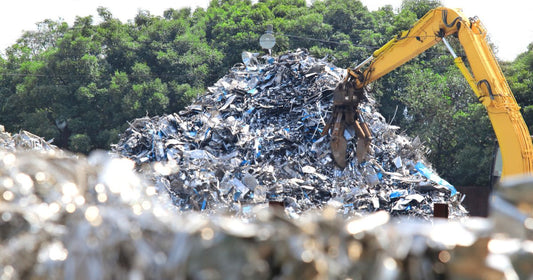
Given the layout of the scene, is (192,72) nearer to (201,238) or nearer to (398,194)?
(398,194)

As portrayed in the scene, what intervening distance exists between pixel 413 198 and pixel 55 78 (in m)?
20.2

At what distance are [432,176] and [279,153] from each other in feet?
10.8

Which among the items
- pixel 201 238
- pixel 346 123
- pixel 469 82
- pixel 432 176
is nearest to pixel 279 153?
pixel 346 123

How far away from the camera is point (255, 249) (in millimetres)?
1800

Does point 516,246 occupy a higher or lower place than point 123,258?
higher

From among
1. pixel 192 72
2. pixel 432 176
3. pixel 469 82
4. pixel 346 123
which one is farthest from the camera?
pixel 192 72

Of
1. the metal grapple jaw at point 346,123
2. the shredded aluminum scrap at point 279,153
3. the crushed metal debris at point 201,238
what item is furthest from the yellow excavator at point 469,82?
the crushed metal debris at point 201,238

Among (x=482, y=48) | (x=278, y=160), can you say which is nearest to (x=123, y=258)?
(x=482, y=48)

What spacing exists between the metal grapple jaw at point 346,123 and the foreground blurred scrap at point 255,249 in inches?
443

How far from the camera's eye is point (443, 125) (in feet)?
73.0

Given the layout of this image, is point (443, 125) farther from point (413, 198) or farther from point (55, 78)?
point (55, 78)

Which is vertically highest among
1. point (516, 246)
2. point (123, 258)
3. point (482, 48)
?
point (482, 48)

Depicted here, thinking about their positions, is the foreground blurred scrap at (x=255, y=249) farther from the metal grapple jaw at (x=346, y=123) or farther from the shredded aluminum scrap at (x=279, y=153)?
the metal grapple jaw at (x=346, y=123)

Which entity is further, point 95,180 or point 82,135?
point 82,135
